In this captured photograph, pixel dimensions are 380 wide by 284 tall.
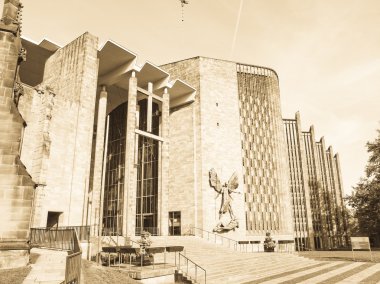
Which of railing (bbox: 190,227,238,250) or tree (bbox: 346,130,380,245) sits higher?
tree (bbox: 346,130,380,245)

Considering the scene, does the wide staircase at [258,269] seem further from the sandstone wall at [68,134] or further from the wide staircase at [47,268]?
the sandstone wall at [68,134]

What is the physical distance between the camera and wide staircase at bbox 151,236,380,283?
55.8 ft

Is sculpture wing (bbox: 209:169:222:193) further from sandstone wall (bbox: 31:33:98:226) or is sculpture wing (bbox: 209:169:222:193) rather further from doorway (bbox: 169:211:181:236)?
sandstone wall (bbox: 31:33:98:226)

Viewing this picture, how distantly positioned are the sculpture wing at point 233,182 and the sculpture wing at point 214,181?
1.30 metres

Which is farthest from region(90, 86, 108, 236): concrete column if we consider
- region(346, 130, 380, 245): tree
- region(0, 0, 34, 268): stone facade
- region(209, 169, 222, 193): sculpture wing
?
region(346, 130, 380, 245): tree

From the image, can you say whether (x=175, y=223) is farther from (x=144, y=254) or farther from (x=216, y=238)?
(x=144, y=254)

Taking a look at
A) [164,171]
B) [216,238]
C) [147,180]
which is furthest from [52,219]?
[216,238]

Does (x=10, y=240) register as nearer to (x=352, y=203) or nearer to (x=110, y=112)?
(x=110, y=112)

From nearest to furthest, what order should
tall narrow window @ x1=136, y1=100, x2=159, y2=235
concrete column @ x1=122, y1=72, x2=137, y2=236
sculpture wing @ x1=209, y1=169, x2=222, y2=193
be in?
1. concrete column @ x1=122, y1=72, x2=137, y2=236
2. tall narrow window @ x1=136, y1=100, x2=159, y2=235
3. sculpture wing @ x1=209, y1=169, x2=222, y2=193

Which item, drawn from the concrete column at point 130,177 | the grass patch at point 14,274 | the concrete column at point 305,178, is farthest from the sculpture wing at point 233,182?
the concrete column at point 305,178

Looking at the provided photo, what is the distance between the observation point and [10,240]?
1190 cm

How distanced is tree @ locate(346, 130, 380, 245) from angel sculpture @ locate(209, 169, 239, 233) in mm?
15362

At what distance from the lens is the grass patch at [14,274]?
9484 millimetres

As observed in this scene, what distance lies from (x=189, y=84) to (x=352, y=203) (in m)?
25.3
